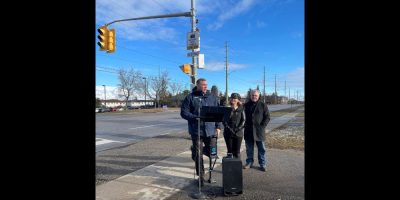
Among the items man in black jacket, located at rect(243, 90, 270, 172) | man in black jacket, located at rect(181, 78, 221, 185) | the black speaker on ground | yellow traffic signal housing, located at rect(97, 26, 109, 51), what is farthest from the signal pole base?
yellow traffic signal housing, located at rect(97, 26, 109, 51)

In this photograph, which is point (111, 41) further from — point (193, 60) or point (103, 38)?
point (193, 60)

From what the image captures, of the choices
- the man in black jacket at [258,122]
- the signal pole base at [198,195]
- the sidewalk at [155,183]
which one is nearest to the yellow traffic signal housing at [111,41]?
the sidewalk at [155,183]

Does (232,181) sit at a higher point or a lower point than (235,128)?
lower

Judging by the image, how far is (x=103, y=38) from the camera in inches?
502

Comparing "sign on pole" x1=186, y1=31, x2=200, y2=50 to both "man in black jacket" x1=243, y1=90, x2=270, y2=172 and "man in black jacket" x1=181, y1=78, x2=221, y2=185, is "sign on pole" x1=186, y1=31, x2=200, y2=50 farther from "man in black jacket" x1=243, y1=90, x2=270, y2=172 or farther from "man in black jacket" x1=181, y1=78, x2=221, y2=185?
→ "man in black jacket" x1=181, y1=78, x2=221, y2=185

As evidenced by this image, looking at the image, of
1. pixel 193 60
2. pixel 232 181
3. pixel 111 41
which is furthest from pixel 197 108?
pixel 111 41

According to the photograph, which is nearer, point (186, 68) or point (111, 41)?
point (186, 68)

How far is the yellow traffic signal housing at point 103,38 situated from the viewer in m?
12.6

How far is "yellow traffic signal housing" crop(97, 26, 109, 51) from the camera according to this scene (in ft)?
41.5

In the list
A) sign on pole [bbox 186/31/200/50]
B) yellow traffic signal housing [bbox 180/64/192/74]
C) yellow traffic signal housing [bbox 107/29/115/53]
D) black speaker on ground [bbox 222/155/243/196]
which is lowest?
black speaker on ground [bbox 222/155/243/196]

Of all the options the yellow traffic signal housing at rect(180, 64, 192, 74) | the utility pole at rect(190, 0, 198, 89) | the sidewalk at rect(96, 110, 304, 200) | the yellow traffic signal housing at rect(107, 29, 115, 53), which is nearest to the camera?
the sidewalk at rect(96, 110, 304, 200)
